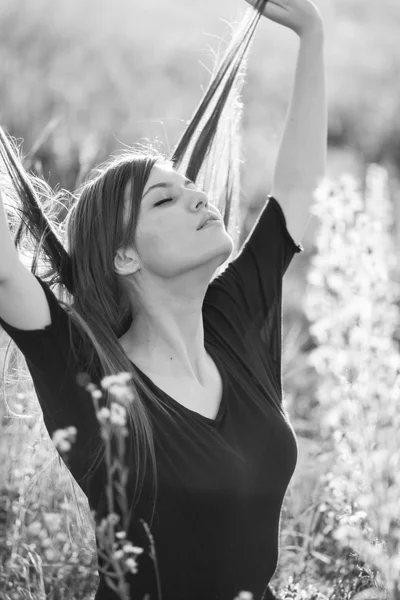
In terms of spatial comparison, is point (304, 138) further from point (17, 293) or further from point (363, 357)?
point (363, 357)

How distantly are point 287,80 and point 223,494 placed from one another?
7.29 metres

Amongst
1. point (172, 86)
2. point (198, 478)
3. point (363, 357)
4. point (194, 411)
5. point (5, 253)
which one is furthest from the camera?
point (172, 86)

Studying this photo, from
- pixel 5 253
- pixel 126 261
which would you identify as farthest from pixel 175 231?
pixel 5 253

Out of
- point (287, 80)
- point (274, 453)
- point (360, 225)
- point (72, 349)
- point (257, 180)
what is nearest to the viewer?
point (360, 225)

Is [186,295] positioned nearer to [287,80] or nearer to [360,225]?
[360,225]

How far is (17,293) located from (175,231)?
50 centimetres

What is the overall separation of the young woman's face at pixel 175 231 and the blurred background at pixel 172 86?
70.5 inches

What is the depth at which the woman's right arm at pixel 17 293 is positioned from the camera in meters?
2.30

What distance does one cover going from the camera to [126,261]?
2.81m

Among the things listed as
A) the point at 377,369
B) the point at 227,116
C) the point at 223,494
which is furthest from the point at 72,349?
the point at 227,116

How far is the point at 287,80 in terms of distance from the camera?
9.38 m

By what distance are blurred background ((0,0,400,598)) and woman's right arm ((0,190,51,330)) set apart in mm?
2123

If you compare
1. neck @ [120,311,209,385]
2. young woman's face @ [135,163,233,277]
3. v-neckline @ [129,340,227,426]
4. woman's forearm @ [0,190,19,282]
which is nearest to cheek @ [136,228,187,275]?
young woman's face @ [135,163,233,277]

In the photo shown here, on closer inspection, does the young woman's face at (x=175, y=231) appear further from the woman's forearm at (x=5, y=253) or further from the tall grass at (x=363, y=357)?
the woman's forearm at (x=5, y=253)
